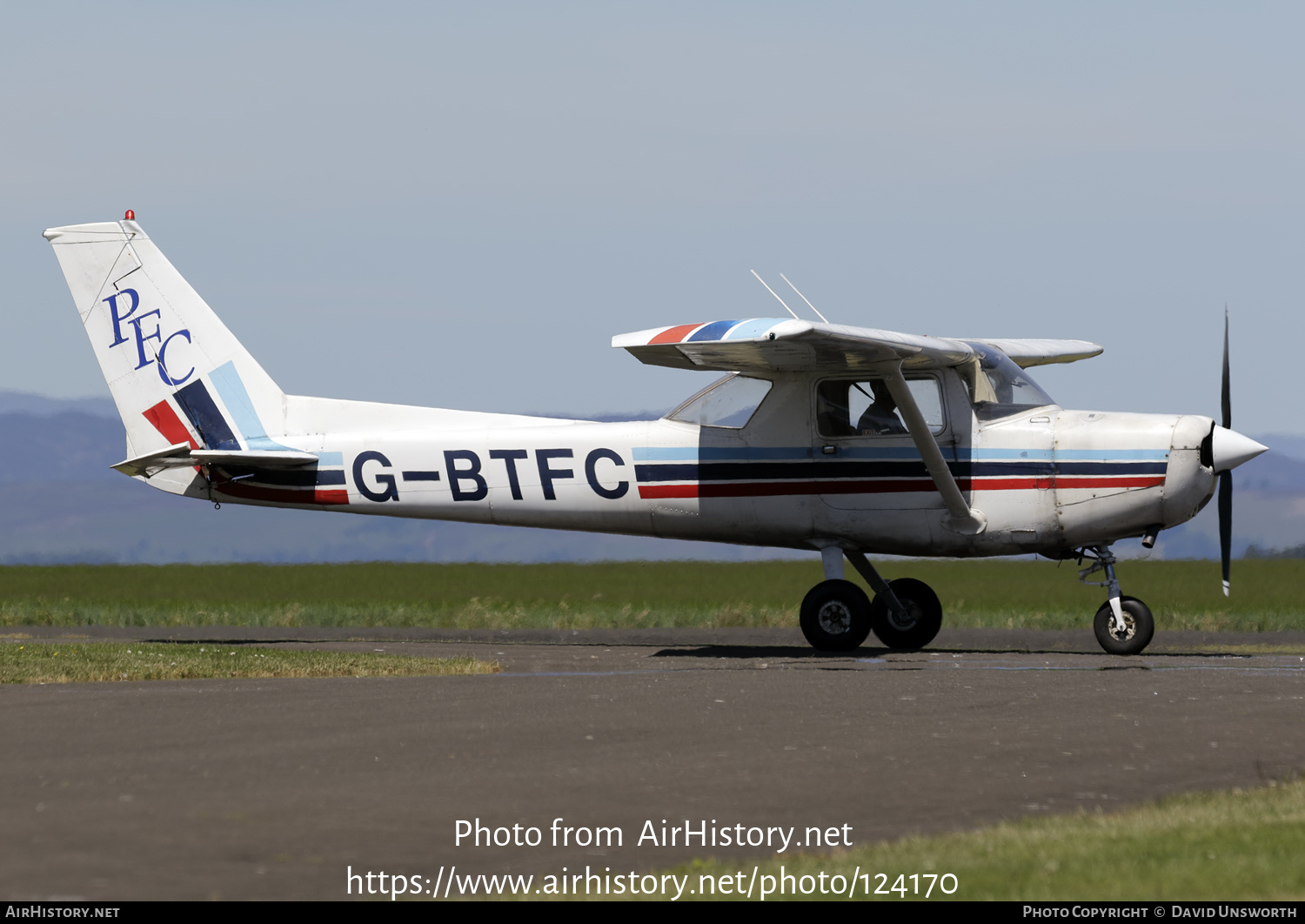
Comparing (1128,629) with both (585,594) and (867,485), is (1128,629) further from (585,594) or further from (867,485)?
(585,594)

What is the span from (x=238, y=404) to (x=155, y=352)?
1.28m

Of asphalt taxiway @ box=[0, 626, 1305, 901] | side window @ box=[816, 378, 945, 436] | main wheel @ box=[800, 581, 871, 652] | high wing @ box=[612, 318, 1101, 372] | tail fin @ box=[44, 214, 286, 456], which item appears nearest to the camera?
asphalt taxiway @ box=[0, 626, 1305, 901]

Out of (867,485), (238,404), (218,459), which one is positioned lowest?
(867,485)

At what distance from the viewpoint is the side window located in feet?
55.4

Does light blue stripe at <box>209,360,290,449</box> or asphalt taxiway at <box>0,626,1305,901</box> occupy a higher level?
light blue stripe at <box>209,360,290,449</box>

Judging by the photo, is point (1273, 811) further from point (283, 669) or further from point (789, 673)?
point (283, 669)

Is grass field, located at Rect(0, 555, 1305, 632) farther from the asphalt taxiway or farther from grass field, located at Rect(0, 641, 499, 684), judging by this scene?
the asphalt taxiway

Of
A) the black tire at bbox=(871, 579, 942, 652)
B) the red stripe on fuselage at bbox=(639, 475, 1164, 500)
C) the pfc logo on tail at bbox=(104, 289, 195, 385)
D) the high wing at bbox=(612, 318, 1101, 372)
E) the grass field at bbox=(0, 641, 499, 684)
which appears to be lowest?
the black tire at bbox=(871, 579, 942, 652)

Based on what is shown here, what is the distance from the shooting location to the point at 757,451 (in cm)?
1734

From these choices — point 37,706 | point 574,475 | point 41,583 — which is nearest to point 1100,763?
point 37,706

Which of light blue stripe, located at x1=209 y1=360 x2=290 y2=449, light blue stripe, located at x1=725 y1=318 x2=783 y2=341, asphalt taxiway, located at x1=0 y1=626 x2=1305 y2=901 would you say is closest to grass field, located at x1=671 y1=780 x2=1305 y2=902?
asphalt taxiway, located at x1=0 y1=626 x2=1305 y2=901

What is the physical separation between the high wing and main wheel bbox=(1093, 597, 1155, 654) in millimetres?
3018

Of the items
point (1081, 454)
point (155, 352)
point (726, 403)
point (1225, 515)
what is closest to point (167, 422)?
point (155, 352)
